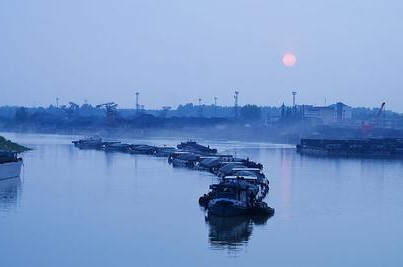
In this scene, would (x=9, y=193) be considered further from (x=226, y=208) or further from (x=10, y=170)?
(x=226, y=208)

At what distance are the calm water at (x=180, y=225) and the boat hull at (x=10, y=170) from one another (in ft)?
0.44

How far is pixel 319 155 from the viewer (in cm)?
2184

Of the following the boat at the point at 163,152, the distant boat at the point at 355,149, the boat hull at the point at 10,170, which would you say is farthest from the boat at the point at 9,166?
the distant boat at the point at 355,149

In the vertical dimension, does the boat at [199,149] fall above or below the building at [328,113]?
below

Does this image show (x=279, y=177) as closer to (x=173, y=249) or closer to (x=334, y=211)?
(x=334, y=211)

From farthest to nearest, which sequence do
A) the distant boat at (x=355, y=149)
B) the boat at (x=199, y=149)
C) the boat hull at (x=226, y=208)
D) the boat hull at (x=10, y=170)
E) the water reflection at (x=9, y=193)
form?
the distant boat at (x=355, y=149)
the boat at (x=199, y=149)
the boat hull at (x=10, y=170)
the water reflection at (x=9, y=193)
the boat hull at (x=226, y=208)

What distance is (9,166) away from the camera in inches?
449

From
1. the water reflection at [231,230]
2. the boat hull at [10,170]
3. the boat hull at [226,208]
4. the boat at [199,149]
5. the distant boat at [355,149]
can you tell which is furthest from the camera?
the distant boat at [355,149]

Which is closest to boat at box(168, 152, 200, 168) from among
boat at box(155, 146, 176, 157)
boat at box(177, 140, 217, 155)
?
boat at box(177, 140, 217, 155)

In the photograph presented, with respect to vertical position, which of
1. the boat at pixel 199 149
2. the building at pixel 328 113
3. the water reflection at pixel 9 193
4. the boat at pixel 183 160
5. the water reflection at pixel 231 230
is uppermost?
the building at pixel 328 113

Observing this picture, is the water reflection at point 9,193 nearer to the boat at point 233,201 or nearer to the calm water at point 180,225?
the calm water at point 180,225

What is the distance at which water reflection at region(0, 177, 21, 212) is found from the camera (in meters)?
8.67

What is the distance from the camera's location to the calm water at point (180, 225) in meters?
6.18

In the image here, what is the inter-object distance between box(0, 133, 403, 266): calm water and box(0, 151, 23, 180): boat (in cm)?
16
